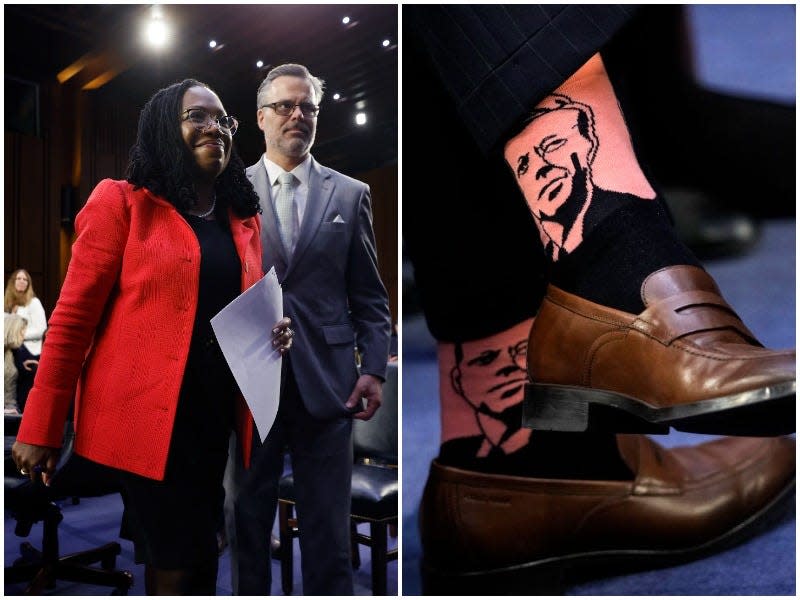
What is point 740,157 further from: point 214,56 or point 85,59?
point 85,59

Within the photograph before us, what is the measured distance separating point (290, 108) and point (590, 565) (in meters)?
1.06

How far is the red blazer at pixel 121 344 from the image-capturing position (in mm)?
1045

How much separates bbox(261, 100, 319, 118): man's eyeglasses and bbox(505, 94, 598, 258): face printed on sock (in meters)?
0.68

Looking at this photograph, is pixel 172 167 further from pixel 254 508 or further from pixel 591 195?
pixel 591 195

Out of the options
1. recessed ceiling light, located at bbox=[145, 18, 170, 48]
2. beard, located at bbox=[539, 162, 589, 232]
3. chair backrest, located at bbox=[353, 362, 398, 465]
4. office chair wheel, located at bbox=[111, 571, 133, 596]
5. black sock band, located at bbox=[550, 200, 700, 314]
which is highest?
recessed ceiling light, located at bbox=[145, 18, 170, 48]

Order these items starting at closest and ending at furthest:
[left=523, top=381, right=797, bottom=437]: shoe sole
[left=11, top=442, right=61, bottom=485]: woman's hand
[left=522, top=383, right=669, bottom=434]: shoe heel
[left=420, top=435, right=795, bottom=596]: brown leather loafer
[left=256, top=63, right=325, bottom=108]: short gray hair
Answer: [left=523, top=381, right=797, bottom=437]: shoe sole → [left=522, top=383, right=669, bottom=434]: shoe heel → [left=420, top=435, right=795, bottom=596]: brown leather loafer → [left=11, top=442, right=61, bottom=485]: woman's hand → [left=256, top=63, right=325, bottom=108]: short gray hair

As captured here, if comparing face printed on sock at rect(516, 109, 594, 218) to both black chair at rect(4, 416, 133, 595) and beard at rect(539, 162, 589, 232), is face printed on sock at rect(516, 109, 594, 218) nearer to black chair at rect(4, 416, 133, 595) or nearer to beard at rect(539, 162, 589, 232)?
beard at rect(539, 162, 589, 232)

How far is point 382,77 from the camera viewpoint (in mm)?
1372

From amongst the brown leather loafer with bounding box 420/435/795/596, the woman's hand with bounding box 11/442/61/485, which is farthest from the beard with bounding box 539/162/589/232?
the woman's hand with bounding box 11/442/61/485

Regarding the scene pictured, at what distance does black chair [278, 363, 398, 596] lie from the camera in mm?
1272

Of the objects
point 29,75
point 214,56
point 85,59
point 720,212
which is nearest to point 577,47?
point 214,56

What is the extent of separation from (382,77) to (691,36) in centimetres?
83

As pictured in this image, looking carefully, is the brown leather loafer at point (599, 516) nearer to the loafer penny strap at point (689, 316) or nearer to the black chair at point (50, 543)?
the loafer penny strap at point (689, 316)

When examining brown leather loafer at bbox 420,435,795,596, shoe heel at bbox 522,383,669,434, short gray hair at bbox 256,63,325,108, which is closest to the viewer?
shoe heel at bbox 522,383,669,434
